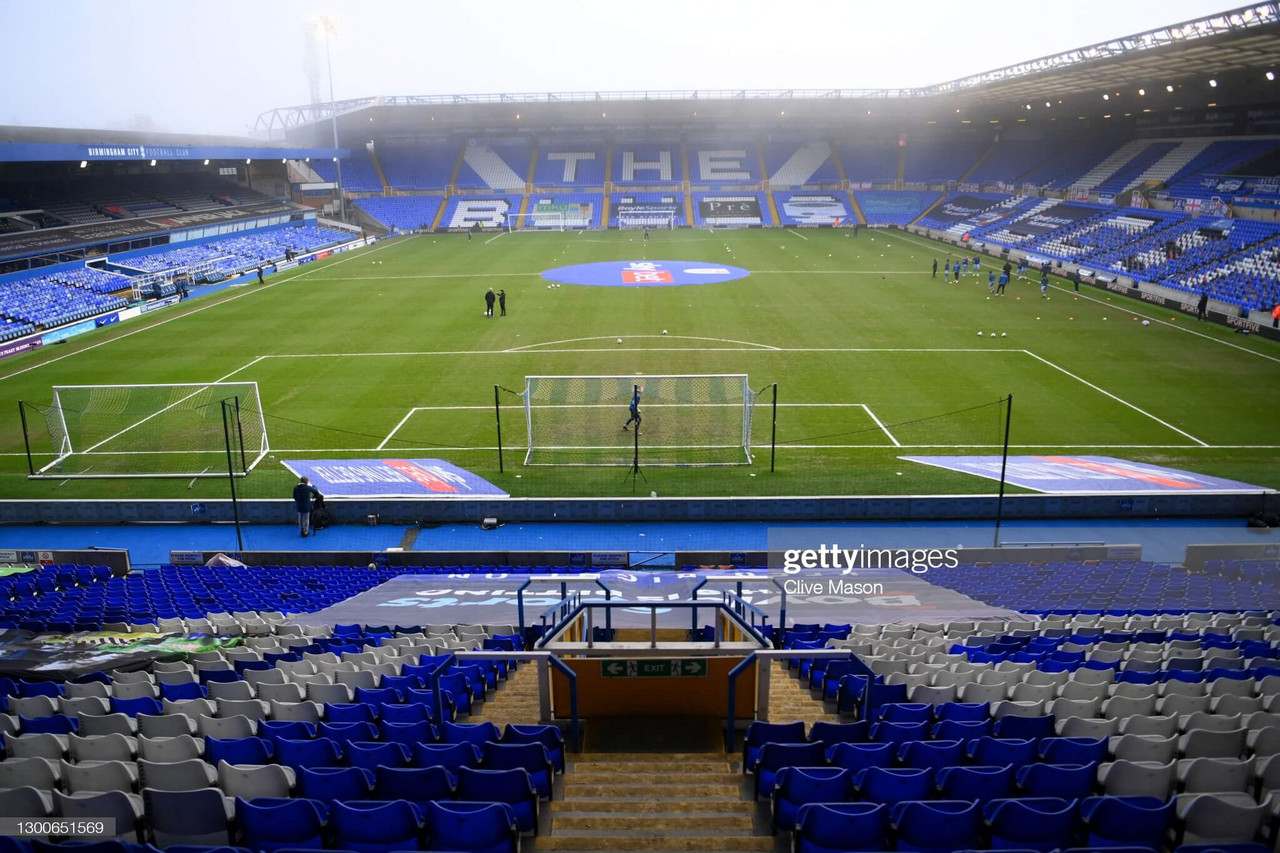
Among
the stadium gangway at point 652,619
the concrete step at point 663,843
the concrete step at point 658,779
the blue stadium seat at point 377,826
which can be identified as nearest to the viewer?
the blue stadium seat at point 377,826

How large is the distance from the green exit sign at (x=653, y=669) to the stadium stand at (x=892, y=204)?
8019 cm

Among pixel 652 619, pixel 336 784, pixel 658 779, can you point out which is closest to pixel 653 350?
pixel 652 619

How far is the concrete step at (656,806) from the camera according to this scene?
21.2 ft

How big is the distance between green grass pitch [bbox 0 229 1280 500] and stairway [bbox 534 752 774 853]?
565 inches

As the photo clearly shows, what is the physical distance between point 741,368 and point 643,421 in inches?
260

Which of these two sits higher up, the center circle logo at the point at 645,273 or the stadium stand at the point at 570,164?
the stadium stand at the point at 570,164

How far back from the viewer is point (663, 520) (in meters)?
20.7

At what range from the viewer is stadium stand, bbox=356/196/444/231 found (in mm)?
82938

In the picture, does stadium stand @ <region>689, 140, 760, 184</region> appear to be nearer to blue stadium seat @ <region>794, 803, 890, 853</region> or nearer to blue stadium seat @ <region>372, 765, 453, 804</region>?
blue stadium seat @ <region>372, 765, 453, 804</region>

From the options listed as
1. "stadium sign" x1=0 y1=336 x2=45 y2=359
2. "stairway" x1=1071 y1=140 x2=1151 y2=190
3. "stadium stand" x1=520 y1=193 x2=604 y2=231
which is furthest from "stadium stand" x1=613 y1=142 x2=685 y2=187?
"stadium sign" x1=0 y1=336 x2=45 y2=359

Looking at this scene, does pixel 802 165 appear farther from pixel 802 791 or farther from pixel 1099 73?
pixel 802 791

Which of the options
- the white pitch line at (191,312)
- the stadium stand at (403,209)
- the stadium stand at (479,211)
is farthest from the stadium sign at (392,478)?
the stadium stand at (403,209)

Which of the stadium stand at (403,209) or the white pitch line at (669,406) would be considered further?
the stadium stand at (403,209)

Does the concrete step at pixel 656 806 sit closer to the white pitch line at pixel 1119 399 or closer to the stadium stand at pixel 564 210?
the white pitch line at pixel 1119 399
